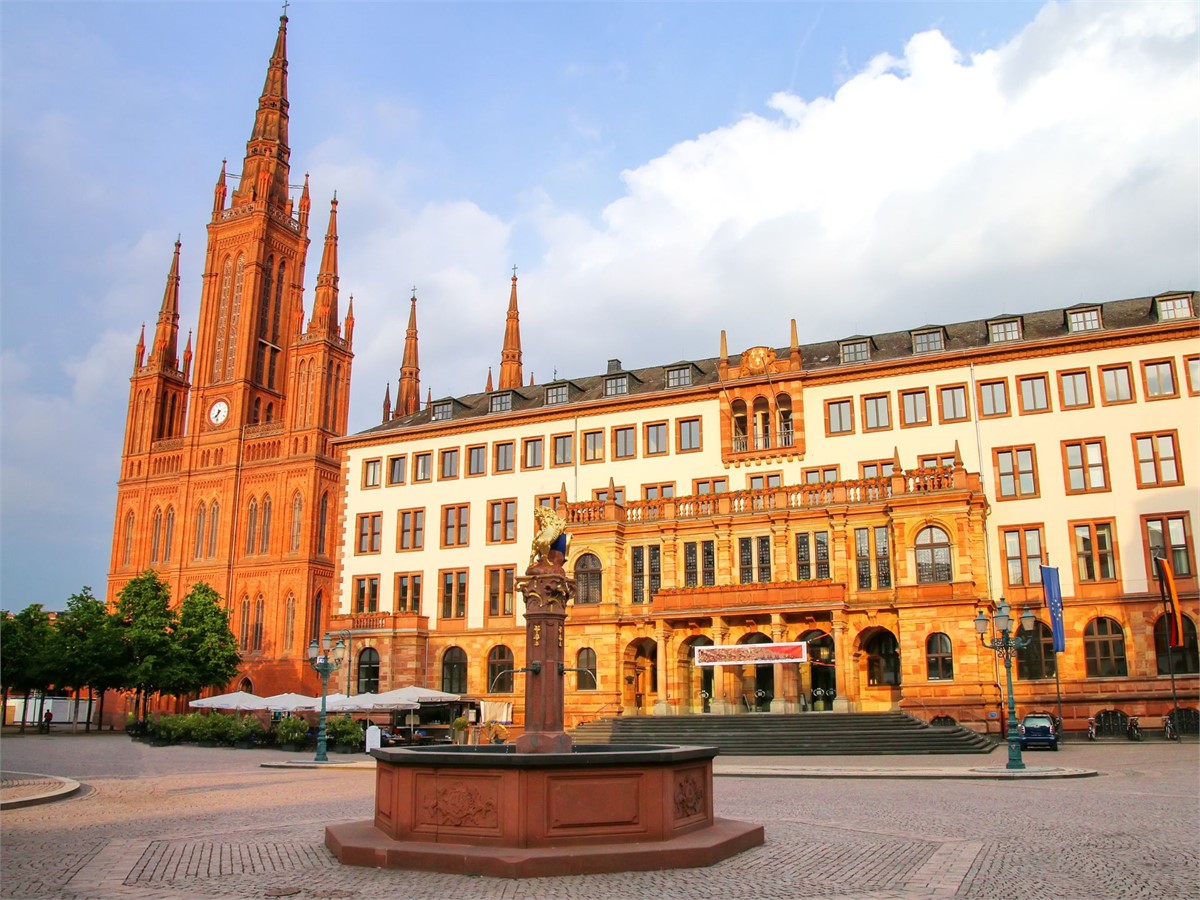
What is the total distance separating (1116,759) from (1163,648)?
42.9 ft

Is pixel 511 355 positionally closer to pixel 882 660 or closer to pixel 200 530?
pixel 200 530

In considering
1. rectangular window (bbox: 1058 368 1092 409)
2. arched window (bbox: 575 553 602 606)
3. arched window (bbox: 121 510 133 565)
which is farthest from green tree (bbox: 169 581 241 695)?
rectangular window (bbox: 1058 368 1092 409)

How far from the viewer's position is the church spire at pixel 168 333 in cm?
9388

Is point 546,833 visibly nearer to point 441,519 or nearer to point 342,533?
point 441,519

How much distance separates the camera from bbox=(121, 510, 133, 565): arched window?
8750 cm

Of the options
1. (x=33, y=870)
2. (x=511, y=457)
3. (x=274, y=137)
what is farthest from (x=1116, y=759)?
(x=274, y=137)

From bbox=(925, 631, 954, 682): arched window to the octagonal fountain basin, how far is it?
3087 cm

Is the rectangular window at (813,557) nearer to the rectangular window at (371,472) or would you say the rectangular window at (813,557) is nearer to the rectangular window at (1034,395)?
the rectangular window at (1034,395)

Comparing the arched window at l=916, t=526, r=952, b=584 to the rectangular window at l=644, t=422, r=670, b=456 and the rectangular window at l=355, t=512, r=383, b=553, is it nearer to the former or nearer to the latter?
the rectangular window at l=644, t=422, r=670, b=456

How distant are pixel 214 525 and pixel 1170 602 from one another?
69.5m

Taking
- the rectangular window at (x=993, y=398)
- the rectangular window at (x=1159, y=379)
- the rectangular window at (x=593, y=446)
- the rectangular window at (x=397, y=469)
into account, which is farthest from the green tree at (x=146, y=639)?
the rectangular window at (x=1159, y=379)

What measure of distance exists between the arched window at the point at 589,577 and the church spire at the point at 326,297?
4399 centimetres

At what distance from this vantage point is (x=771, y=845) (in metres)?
14.8

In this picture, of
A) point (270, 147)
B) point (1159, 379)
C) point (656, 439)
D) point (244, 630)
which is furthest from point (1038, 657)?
point (270, 147)
